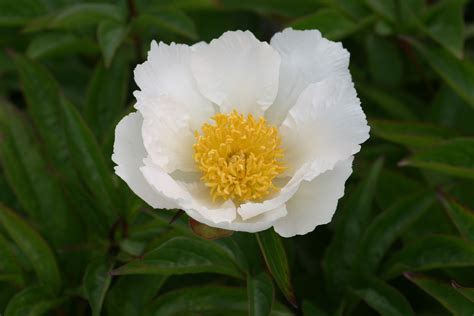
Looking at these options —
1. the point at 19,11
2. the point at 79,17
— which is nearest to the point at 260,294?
the point at 79,17

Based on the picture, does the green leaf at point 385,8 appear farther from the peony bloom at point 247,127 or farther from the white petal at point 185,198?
the white petal at point 185,198

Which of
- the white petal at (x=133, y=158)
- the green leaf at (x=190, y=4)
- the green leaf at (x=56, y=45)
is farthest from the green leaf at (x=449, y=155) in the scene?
the green leaf at (x=56, y=45)

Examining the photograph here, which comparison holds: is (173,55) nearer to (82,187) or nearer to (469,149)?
(82,187)

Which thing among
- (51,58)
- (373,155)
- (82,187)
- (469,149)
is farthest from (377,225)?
(51,58)

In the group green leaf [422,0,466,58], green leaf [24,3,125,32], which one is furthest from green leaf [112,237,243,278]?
green leaf [422,0,466,58]

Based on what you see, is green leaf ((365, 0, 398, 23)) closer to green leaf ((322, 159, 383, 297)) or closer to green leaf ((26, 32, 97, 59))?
green leaf ((322, 159, 383, 297))

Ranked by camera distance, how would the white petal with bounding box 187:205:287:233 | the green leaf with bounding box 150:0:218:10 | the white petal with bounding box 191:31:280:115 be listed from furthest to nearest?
the green leaf with bounding box 150:0:218:10 < the white petal with bounding box 191:31:280:115 < the white petal with bounding box 187:205:287:233
